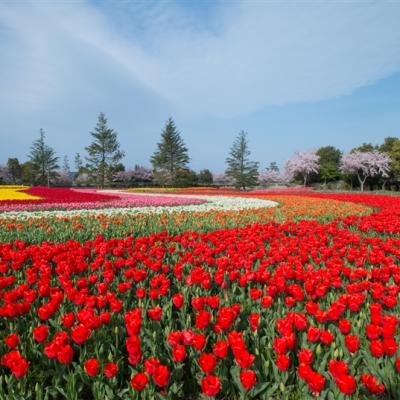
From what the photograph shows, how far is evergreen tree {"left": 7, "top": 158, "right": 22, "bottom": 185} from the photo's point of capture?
68.8 meters

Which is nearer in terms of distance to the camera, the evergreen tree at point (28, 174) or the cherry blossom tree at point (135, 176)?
the evergreen tree at point (28, 174)

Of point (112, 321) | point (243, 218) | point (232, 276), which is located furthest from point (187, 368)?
point (243, 218)

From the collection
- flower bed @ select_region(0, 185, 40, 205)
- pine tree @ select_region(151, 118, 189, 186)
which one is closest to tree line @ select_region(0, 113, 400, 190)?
pine tree @ select_region(151, 118, 189, 186)

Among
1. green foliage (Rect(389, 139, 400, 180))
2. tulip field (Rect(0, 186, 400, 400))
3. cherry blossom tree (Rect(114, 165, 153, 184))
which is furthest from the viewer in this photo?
cherry blossom tree (Rect(114, 165, 153, 184))

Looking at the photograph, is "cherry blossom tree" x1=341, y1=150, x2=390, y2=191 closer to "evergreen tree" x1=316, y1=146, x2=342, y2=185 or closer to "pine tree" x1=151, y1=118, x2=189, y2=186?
"evergreen tree" x1=316, y1=146, x2=342, y2=185

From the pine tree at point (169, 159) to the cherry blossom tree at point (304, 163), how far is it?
673 inches

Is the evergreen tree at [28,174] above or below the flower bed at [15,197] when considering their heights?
above

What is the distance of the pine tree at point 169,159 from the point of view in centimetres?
5056

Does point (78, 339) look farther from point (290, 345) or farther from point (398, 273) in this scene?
point (398, 273)

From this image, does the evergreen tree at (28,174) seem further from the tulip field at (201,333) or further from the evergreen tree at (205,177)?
the tulip field at (201,333)

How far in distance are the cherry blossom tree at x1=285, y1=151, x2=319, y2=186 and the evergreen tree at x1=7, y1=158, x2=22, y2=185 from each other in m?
53.5

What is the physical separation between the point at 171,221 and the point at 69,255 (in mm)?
4039

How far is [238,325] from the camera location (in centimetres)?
270

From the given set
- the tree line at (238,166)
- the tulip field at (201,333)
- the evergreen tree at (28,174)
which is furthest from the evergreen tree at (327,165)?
the tulip field at (201,333)
